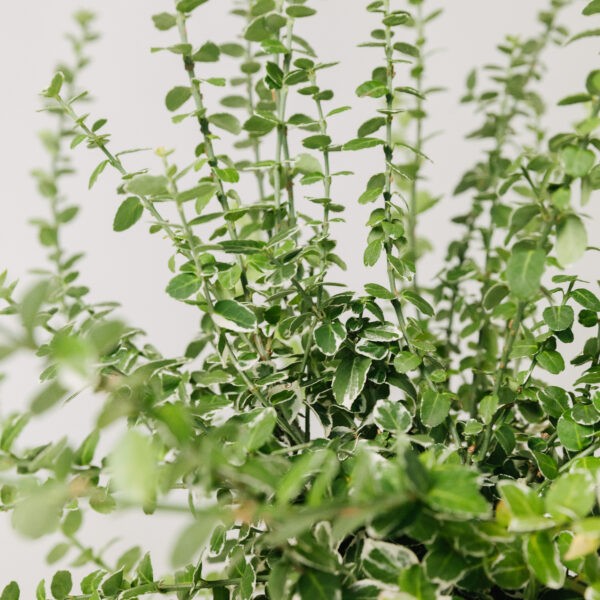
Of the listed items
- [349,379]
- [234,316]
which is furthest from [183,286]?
[349,379]

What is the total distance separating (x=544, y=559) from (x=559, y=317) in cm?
20

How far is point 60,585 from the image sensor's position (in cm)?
46

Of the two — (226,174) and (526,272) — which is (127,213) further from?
(526,272)

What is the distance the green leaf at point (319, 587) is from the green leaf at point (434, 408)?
17 centimetres

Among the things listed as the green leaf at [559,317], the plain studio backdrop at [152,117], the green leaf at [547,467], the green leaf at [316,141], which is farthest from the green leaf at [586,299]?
the plain studio backdrop at [152,117]

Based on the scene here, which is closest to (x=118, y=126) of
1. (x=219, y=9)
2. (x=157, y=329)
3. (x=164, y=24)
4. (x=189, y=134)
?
(x=189, y=134)

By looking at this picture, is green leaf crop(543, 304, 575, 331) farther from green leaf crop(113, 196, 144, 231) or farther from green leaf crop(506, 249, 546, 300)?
green leaf crop(113, 196, 144, 231)

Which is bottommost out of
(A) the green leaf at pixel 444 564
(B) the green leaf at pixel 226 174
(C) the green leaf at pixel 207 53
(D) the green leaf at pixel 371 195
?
(A) the green leaf at pixel 444 564

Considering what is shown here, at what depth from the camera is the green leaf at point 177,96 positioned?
48cm

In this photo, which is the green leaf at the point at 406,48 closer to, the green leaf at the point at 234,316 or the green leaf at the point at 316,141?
the green leaf at the point at 316,141

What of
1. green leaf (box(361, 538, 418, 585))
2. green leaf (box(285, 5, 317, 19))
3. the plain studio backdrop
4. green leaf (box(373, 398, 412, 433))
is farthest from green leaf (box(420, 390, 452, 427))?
the plain studio backdrop

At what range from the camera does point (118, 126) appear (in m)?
Answer: 1.14

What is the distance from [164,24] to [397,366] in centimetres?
33

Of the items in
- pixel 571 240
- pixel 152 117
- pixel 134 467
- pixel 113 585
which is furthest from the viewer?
pixel 152 117
